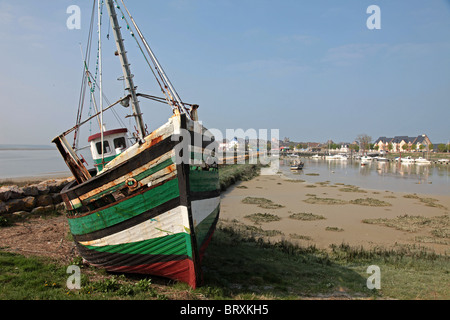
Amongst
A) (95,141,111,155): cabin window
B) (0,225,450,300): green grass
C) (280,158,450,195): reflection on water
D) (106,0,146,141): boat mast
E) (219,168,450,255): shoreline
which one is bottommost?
(280,158,450,195): reflection on water

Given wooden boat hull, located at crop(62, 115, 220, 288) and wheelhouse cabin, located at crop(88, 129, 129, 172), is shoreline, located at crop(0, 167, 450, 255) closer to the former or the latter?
wheelhouse cabin, located at crop(88, 129, 129, 172)

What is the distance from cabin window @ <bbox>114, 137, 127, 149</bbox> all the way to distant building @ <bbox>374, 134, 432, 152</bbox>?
14754 cm

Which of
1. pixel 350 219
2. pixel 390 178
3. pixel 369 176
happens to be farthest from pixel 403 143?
pixel 350 219

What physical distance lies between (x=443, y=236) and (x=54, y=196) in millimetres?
17657

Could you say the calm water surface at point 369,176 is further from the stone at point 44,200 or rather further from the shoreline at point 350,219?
the stone at point 44,200

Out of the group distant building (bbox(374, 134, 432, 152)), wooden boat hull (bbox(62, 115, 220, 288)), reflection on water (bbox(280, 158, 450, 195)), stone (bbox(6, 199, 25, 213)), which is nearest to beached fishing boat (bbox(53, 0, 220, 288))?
wooden boat hull (bbox(62, 115, 220, 288))

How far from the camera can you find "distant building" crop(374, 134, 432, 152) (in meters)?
132

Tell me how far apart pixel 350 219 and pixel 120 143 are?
45.2ft

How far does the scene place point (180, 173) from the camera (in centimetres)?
561

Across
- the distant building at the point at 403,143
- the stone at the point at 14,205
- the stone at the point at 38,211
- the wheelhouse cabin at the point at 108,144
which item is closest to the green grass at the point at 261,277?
the wheelhouse cabin at the point at 108,144

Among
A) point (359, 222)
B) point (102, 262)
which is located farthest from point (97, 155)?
point (359, 222)

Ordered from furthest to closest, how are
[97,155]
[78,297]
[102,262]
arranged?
[97,155] → [102,262] → [78,297]

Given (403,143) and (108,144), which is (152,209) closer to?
(108,144)
